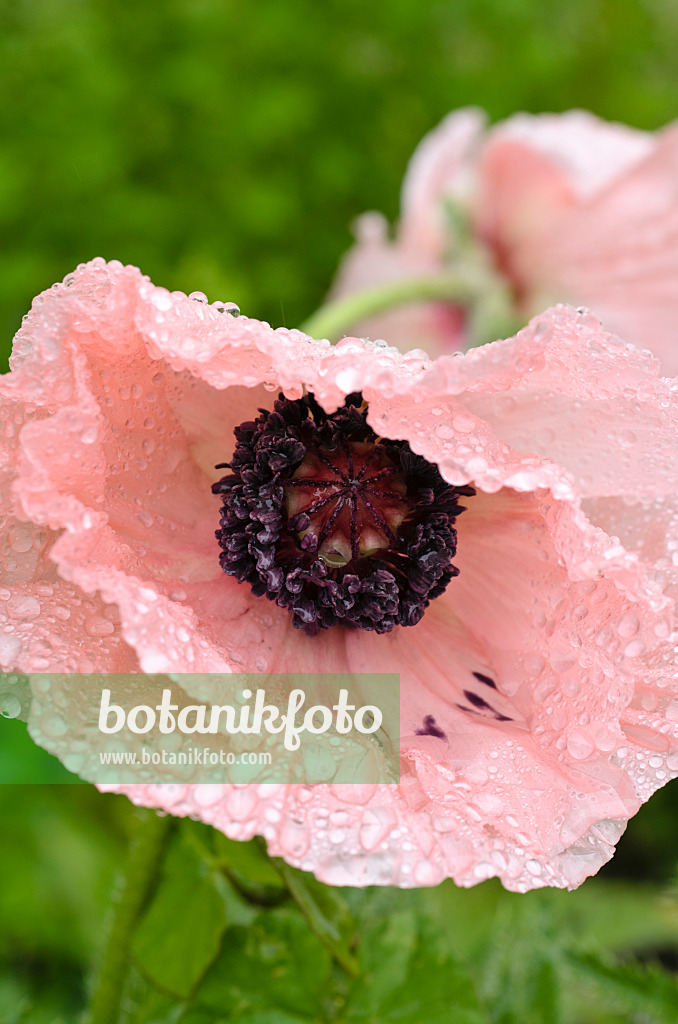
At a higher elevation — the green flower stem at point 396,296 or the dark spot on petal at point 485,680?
the green flower stem at point 396,296

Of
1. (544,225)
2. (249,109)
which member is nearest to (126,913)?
(544,225)

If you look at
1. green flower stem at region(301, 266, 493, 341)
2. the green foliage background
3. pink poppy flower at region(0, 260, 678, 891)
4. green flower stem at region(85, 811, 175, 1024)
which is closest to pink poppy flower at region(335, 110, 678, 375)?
green flower stem at region(301, 266, 493, 341)

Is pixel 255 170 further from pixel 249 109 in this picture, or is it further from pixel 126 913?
pixel 126 913

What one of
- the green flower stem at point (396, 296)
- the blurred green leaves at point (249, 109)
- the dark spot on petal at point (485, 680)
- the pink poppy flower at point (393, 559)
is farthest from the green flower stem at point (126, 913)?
the blurred green leaves at point (249, 109)

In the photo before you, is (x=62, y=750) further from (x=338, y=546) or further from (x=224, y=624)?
(x=338, y=546)

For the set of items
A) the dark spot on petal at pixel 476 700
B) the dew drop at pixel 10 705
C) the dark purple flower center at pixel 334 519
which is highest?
the dark purple flower center at pixel 334 519

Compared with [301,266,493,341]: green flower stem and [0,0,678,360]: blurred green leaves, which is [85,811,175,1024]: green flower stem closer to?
[301,266,493,341]: green flower stem

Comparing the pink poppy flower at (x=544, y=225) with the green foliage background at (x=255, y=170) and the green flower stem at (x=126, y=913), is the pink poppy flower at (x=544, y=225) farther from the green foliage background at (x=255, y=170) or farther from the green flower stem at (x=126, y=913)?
the green flower stem at (x=126, y=913)

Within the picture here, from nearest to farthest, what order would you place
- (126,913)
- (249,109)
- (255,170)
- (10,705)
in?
(10,705) < (126,913) < (249,109) < (255,170)
